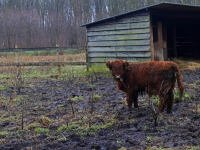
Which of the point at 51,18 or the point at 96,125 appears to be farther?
the point at 51,18

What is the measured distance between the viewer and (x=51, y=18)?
33969mm

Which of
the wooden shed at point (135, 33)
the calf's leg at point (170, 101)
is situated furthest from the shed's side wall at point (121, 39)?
the calf's leg at point (170, 101)

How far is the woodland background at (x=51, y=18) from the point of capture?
29.1m

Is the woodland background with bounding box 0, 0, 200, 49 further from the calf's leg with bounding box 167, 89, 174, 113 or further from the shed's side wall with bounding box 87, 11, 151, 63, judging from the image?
the calf's leg with bounding box 167, 89, 174, 113

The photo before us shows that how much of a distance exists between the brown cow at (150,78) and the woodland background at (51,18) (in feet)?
77.4

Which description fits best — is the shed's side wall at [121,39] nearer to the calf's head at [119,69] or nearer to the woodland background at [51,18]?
the calf's head at [119,69]

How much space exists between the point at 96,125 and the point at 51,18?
30.5m

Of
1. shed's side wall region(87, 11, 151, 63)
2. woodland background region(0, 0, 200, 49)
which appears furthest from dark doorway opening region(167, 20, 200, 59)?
woodland background region(0, 0, 200, 49)

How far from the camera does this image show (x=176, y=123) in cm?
499

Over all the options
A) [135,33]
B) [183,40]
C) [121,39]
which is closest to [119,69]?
[135,33]

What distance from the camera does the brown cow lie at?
5.75 m

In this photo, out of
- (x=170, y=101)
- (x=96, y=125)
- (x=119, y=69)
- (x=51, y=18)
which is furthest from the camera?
(x=51, y=18)

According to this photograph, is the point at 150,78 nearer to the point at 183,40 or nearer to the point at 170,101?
the point at 170,101

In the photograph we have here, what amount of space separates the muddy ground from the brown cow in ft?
1.20
